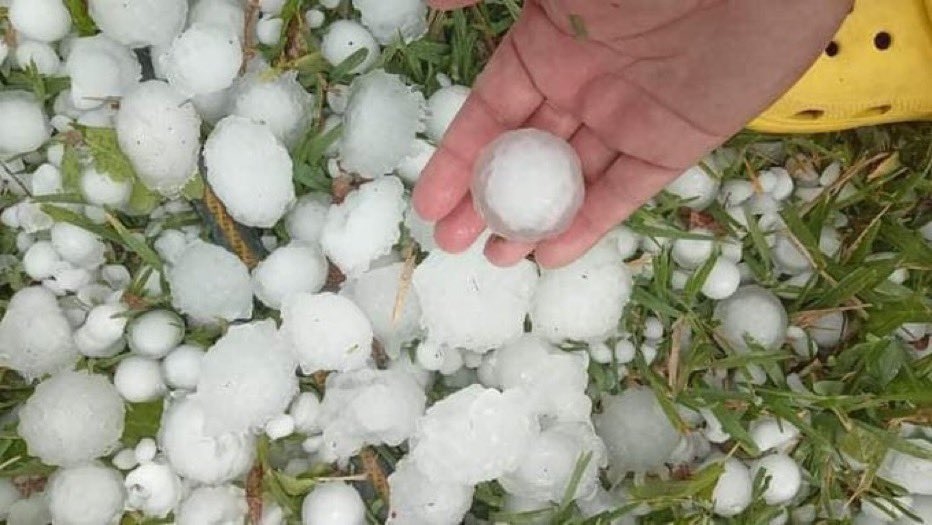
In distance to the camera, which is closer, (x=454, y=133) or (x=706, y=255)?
(x=454, y=133)

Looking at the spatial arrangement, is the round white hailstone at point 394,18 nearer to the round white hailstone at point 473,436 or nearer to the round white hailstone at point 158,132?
the round white hailstone at point 158,132

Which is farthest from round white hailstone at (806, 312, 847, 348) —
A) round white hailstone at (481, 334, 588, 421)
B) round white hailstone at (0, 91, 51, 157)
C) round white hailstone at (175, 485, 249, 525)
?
round white hailstone at (0, 91, 51, 157)

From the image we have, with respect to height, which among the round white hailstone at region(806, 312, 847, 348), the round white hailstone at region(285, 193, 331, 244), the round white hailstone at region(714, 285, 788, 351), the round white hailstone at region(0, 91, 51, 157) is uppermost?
the round white hailstone at region(0, 91, 51, 157)

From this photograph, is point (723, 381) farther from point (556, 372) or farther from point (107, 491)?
point (107, 491)

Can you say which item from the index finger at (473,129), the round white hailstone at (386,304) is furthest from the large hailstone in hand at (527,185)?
the round white hailstone at (386,304)

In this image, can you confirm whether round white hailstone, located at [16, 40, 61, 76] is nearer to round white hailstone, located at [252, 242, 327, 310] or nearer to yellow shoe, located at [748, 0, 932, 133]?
round white hailstone, located at [252, 242, 327, 310]

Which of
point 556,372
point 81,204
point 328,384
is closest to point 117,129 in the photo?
point 81,204
